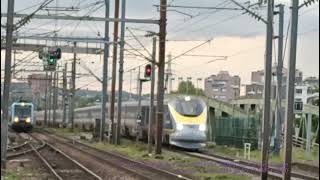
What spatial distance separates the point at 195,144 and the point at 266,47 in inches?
783

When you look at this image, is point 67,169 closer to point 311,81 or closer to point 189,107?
point 189,107

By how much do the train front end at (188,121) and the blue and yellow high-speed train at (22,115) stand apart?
33.0m

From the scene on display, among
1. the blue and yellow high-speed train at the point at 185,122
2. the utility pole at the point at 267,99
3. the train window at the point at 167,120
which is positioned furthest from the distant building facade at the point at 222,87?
the utility pole at the point at 267,99

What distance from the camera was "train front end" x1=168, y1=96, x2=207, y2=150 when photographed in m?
39.9

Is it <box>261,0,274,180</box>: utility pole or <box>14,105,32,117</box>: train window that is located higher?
<box>261,0,274,180</box>: utility pole

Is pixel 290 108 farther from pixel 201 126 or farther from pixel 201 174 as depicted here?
pixel 201 126

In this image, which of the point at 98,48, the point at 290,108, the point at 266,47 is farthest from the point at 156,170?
the point at 98,48

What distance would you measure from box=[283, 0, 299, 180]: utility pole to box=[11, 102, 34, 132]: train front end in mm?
55072

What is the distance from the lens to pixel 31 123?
238 ft

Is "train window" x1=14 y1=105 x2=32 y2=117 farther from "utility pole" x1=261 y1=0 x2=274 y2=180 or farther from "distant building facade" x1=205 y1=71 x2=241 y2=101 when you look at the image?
"distant building facade" x1=205 y1=71 x2=241 y2=101

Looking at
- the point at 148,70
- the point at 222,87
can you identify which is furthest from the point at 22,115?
the point at 222,87

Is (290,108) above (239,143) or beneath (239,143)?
above

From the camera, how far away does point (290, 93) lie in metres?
18.4

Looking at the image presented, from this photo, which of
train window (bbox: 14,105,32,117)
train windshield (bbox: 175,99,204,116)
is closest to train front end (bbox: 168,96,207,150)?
train windshield (bbox: 175,99,204,116)
